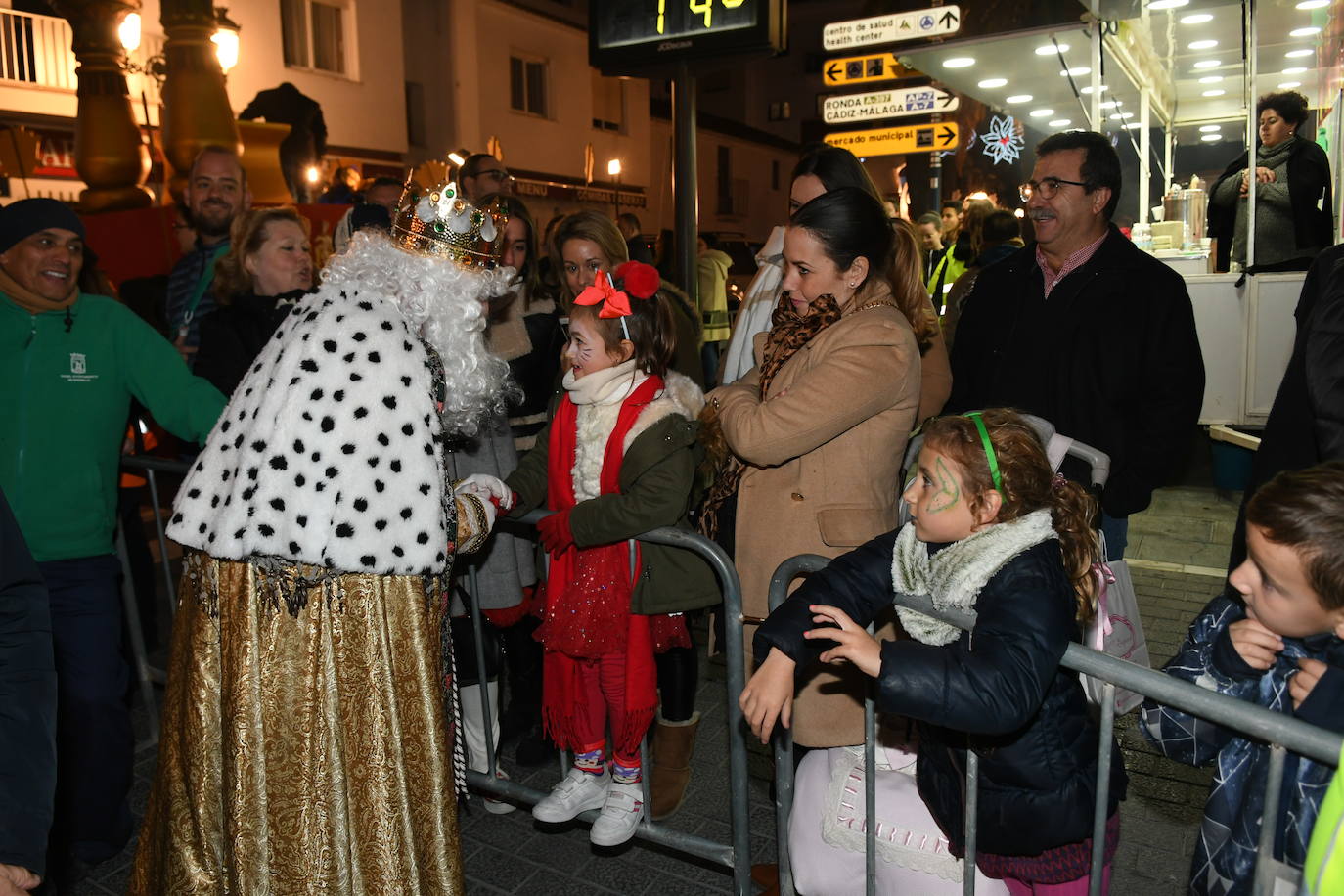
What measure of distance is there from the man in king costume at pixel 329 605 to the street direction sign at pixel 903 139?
1360cm

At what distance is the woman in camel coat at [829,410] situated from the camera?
115 inches

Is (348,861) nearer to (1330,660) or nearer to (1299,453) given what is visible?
(1330,660)

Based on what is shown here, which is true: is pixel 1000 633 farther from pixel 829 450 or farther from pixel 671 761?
pixel 671 761

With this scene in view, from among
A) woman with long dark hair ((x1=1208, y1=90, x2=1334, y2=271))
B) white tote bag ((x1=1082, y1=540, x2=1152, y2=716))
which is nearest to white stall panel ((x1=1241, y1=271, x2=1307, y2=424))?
woman with long dark hair ((x1=1208, y1=90, x2=1334, y2=271))

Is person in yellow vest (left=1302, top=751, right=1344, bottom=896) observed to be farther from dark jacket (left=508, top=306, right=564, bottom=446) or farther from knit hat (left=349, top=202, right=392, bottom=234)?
knit hat (left=349, top=202, right=392, bottom=234)

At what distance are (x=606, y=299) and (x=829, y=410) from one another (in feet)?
2.74

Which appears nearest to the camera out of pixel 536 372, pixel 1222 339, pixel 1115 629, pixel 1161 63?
pixel 1115 629

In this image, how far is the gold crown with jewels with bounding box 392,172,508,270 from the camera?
2.82m

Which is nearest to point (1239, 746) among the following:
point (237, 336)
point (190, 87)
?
point (237, 336)

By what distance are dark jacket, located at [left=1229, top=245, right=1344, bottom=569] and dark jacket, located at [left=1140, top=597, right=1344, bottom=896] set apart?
570 mm

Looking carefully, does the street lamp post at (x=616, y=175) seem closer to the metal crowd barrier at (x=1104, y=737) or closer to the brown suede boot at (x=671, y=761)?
the brown suede boot at (x=671, y=761)

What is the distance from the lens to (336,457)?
2.44m

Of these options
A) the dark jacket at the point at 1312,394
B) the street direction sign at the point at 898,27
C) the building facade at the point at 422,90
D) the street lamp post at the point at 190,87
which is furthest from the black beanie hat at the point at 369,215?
the street direction sign at the point at 898,27

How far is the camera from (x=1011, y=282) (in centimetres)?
404
